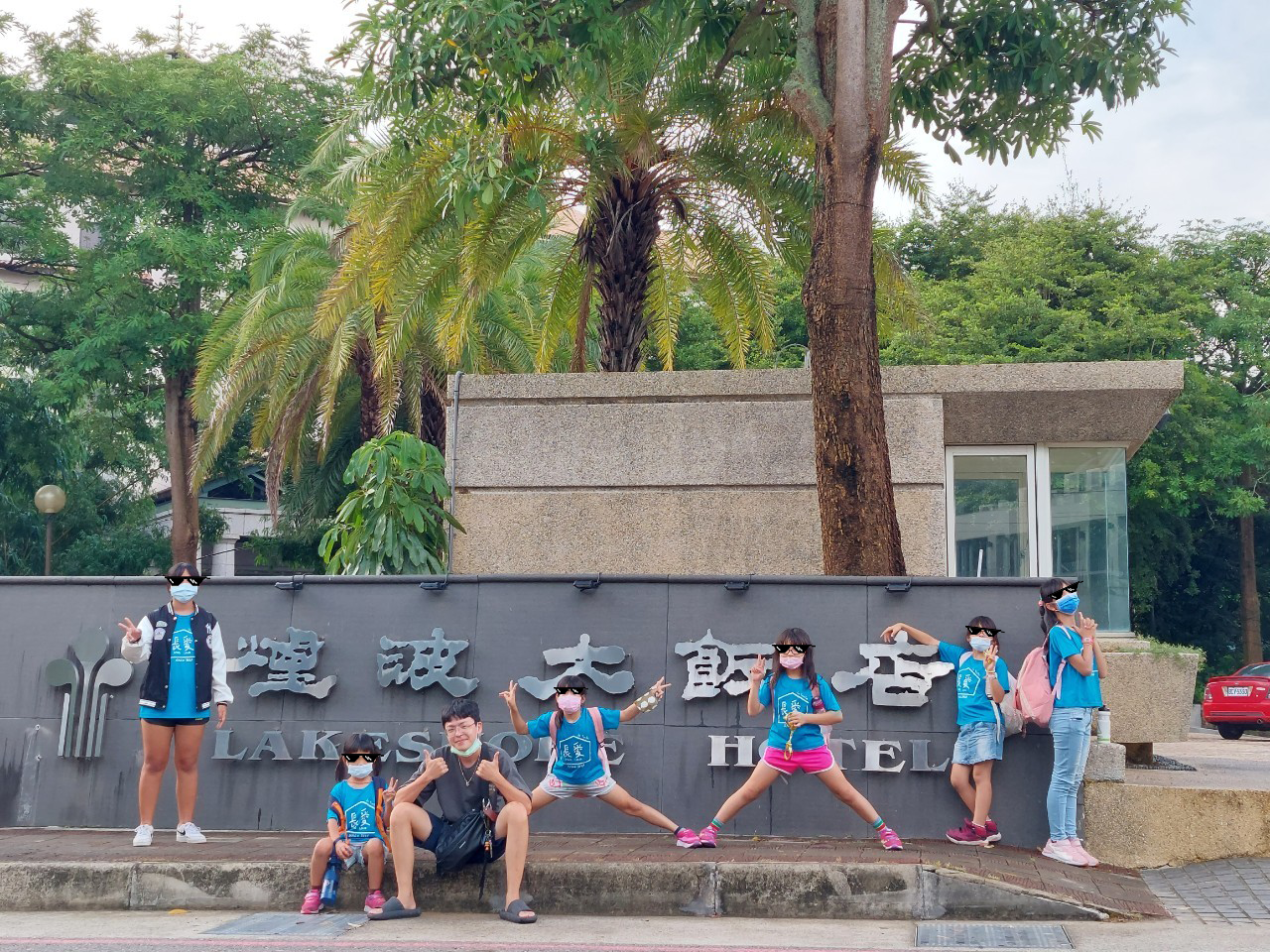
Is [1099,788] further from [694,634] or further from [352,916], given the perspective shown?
[352,916]

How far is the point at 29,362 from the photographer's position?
2736 cm

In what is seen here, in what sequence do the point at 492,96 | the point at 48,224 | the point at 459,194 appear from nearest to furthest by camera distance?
the point at 492,96 < the point at 459,194 < the point at 48,224

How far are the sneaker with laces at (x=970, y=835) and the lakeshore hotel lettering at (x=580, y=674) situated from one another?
37 centimetres

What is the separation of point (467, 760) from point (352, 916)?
994mm

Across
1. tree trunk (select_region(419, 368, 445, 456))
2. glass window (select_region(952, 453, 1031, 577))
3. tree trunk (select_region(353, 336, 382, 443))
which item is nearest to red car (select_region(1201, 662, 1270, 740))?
glass window (select_region(952, 453, 1031, 577))

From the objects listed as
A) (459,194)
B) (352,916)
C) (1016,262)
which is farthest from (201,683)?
(1016,262)

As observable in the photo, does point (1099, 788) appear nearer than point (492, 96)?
Yes

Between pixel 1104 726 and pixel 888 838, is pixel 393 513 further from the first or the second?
pixel 1104 726

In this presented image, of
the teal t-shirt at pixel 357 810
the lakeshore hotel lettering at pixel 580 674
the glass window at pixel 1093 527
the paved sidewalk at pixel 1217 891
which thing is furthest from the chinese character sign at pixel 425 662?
the glass window at pixel 1093 527

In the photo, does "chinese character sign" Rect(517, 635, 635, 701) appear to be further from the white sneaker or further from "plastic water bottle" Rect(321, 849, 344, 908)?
the white sneaker

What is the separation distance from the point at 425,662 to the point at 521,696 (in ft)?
2.20

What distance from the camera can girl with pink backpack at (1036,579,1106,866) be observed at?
7.33 meters

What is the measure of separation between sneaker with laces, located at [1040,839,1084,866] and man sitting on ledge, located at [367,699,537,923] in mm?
3067

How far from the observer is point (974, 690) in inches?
300
